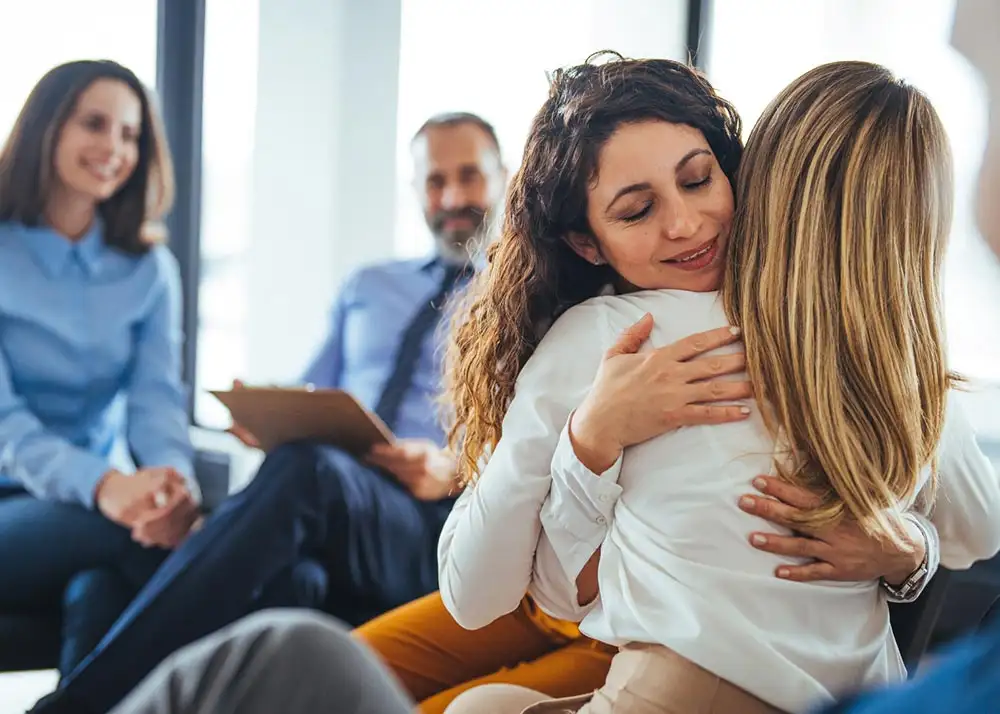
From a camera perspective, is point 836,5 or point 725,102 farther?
point 836,5

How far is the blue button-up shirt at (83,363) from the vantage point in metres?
2.22

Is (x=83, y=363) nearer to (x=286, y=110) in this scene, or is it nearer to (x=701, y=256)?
(x=286, y=110)

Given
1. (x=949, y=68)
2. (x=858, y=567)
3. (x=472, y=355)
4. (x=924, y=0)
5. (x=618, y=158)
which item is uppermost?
(x=924, y=0)

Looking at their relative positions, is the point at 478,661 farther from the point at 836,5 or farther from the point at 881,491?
the point at 836,5

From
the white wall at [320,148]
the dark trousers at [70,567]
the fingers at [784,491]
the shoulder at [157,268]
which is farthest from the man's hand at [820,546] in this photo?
the white wall at [320,148]

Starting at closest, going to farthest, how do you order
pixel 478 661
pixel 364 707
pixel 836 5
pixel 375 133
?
pixel 364 707 → pixel 478 661 → pixel 836 5 → pixel 375 133

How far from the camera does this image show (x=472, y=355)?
47.1 inches

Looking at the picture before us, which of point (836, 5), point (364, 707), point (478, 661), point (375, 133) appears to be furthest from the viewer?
point (375, 133)

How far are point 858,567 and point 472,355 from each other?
47cm

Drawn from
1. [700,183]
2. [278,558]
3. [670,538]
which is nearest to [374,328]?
[278,558]

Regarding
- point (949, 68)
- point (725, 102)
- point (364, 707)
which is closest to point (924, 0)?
point (949, 68)

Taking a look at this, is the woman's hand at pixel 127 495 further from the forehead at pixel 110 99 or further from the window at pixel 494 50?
the window at pixel 494 50

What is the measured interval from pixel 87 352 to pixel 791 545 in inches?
74.8

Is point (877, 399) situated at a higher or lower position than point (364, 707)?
higher
